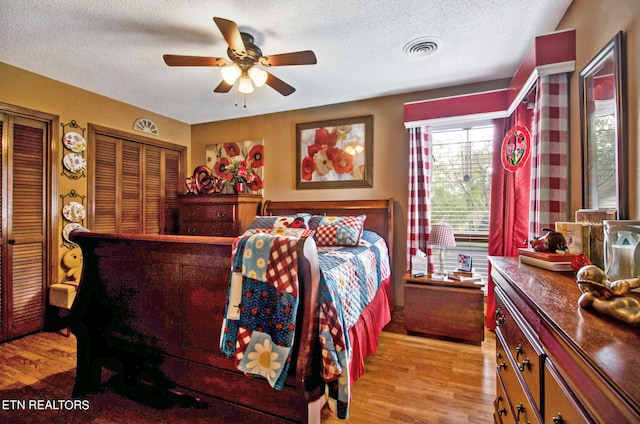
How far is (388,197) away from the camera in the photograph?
10.8 feet

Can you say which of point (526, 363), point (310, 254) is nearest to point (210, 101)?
point (310, 254)

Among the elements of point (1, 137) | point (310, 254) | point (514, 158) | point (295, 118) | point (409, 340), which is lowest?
point (409, 340)

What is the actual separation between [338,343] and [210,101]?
3.27 m

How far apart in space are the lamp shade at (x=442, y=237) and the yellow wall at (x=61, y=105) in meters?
3.79

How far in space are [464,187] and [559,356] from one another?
2632 millimetres

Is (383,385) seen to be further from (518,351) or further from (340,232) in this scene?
(340,232)

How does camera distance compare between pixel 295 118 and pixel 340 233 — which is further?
pixel 295 118

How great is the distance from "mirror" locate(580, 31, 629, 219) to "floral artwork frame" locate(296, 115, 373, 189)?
2030mm

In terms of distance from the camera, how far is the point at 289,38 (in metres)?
2.19

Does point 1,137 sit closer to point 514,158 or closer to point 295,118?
point 295,118

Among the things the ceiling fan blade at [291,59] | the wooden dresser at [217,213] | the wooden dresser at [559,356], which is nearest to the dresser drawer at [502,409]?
the wooden dresser at [559,356]

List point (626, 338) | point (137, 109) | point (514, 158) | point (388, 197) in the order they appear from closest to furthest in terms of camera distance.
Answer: point (626, 338) → point (514, 158) → point (388, 197) → point (137, 109)

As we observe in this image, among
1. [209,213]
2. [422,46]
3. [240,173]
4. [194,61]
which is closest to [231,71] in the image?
[194,61]

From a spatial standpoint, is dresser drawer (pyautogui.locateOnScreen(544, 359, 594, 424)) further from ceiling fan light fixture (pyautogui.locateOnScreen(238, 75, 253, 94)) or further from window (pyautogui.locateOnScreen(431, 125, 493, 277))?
window (pyautogui.locateOnScreen(431, 125, 493, 277))
